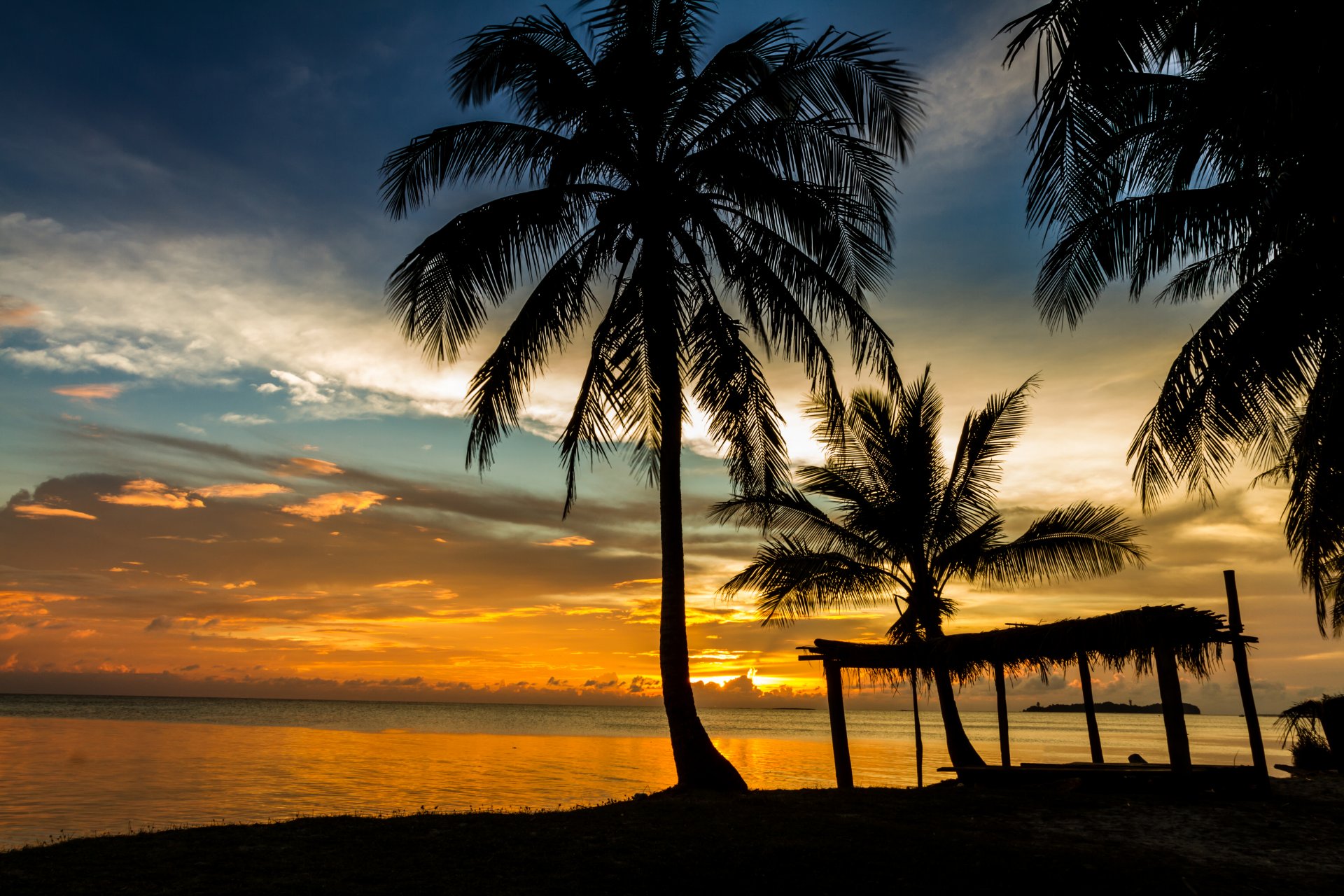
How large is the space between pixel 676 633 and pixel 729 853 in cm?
426

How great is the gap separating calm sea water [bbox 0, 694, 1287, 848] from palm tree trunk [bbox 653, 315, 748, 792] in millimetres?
7136

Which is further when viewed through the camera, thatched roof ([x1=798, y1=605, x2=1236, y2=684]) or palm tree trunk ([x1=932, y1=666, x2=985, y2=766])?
palm tree trunk ([x1=932, y1=666, x2=985, y2=766])

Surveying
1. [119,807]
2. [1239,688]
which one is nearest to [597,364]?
[1239,688]

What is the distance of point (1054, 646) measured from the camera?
12094 mm

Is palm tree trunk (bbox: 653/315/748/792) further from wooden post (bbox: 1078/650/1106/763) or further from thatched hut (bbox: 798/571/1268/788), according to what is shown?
wooden post (bbox: 1078/650/1106/763)

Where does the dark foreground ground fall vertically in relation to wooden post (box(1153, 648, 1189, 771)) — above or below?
below

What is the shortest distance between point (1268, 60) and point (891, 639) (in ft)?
38.1

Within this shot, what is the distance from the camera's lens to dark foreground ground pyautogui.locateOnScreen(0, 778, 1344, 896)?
20.9 feet

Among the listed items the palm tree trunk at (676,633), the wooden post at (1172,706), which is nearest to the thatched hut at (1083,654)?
the wooden post at (1172,706)

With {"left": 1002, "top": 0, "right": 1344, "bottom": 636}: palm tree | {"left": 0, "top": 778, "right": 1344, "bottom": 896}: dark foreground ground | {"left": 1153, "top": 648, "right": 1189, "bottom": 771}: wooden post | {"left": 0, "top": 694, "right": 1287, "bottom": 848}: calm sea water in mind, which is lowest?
{"left": 0, "top": 694, "right": 1287, "bottom": 848}: calm sea water

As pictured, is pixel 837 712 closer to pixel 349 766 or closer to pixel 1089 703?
pixel 1089 703

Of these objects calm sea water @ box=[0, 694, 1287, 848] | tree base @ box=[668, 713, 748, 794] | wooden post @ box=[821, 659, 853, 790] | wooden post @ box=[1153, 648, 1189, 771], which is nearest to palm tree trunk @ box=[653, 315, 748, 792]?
tree base @ box=[668, 713, 748, 794]

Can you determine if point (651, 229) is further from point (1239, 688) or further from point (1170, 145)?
point (1239, 688)

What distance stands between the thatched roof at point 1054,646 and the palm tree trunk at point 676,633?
113 inches
